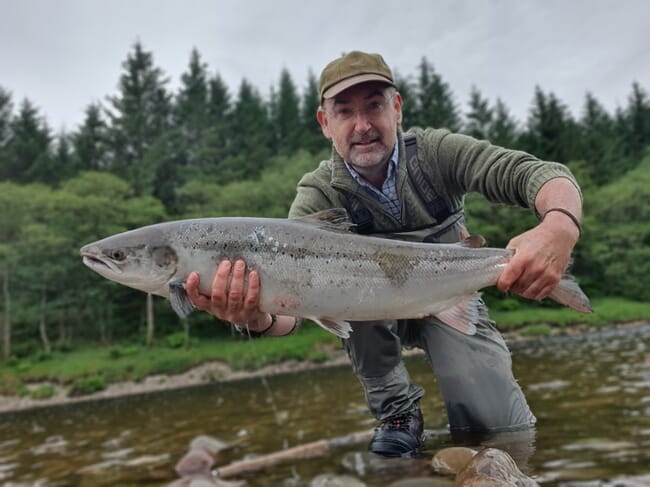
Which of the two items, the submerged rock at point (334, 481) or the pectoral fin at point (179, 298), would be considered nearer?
the pectoral fin at point (179, 298)

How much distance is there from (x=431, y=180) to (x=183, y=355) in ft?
88.7

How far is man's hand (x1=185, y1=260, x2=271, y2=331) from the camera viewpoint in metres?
3.71

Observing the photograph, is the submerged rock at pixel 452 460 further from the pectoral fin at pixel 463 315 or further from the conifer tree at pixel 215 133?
the conifer tree at pixel 215 133

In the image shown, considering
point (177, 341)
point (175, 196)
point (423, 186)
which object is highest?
point (175, 196)

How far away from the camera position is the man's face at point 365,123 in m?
4.37

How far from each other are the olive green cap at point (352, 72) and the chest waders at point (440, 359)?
2.17 feet

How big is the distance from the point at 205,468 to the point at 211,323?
98.4 feet

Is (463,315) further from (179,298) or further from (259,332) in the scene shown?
(179,298)

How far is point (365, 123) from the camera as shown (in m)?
4.34

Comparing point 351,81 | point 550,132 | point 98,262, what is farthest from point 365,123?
point 550,132

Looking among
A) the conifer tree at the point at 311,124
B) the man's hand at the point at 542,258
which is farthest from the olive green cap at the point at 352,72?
the conifer tree at the point at 311,124

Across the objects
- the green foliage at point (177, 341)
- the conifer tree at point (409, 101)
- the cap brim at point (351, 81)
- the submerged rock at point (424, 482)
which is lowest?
the submerged rock at point (424, 482)

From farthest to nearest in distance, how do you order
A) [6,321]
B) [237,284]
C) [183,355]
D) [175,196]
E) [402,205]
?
1. [175,196]
2. [6,321]
3. [183,355]
4. [402,205]
5. [237,284]

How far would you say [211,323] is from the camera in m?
36.5
